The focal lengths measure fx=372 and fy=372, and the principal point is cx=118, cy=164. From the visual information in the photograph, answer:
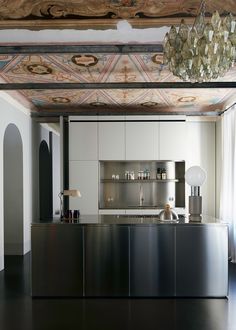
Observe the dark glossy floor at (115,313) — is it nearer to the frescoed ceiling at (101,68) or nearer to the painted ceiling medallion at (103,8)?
the frescoed ceiling at (101,68)

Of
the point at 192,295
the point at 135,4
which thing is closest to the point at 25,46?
the point at 135,4

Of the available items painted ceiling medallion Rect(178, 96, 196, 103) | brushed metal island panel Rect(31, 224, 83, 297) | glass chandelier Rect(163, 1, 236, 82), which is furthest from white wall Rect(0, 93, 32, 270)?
glass chandelier Rect(163, 1, 236, 82)

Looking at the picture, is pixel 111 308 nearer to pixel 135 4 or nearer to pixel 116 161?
pixel 135 4

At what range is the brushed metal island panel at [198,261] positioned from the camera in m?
5.23

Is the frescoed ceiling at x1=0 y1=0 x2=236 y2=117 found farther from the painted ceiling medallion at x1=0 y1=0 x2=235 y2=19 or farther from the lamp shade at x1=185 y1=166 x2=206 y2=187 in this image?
the lamp shade at x1=185 y1=166 x2=206 y2=187

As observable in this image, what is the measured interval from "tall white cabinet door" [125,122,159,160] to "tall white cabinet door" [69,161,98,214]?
94 centimetres

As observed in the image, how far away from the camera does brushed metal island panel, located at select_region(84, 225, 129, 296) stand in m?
5.26

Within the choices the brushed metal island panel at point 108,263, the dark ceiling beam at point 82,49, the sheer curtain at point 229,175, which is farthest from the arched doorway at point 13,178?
the sheer curtain at point 229,175

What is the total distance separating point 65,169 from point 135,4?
20.1 ft

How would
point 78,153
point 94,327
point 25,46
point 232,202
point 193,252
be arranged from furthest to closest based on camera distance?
point 78,153 → point 232,202 → point 193,252 → point 25,46 → point 94,327

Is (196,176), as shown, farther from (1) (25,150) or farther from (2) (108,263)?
(1) (25,150)

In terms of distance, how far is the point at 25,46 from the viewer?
469 cm

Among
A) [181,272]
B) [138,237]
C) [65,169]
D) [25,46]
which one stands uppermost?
[25,46]

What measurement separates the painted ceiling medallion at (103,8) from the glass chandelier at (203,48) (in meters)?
0.90
